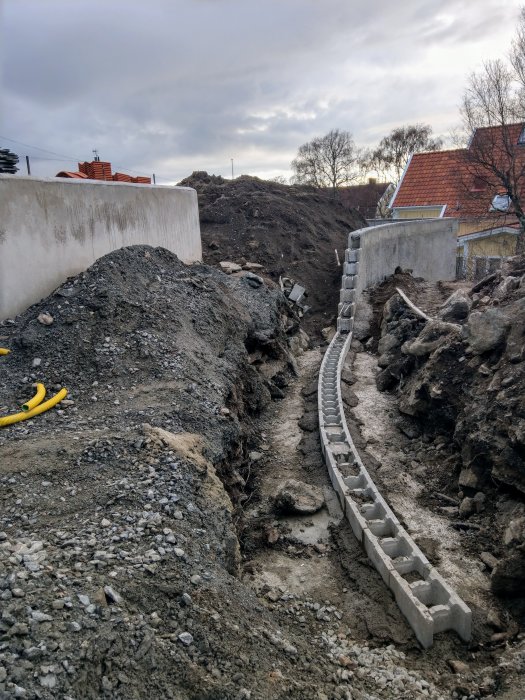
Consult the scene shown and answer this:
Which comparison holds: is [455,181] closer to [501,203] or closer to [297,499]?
[501,203]

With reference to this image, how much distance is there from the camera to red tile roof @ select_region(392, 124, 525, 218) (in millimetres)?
18656

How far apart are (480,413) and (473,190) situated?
1547cm

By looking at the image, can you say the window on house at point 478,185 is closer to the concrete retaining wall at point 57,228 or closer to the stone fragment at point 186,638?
the concrete retaining wall at point 57,228

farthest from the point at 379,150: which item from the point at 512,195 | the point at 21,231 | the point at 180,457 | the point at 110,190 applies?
the point at 180,457

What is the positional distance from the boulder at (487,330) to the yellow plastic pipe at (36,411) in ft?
21.0

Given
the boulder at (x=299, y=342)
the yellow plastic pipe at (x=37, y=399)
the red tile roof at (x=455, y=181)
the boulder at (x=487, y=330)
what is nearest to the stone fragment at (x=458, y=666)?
the boulder at (x=487, y=330)

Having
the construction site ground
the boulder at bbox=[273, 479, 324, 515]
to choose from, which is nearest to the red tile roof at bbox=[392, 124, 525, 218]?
the construction site ground

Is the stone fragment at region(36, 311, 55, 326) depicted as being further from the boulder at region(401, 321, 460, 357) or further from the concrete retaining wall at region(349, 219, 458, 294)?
the concrete retaining wall at region(349, 219, 458, 294)

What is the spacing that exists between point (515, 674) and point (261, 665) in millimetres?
2486

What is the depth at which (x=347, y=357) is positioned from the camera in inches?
566

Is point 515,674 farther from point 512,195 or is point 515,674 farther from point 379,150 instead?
point 379,150

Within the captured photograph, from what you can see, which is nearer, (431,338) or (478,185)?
(431,338)

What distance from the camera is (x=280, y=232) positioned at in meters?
20.6

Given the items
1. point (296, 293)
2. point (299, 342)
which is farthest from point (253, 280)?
point (296, 293)
